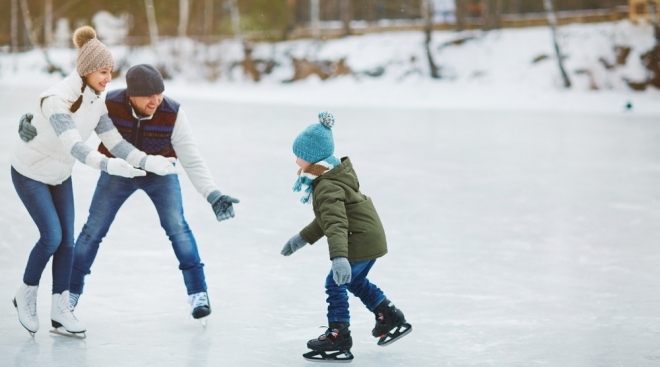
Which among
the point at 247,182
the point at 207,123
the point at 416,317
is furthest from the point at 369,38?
the point at 416,317

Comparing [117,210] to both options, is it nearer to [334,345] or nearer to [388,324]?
[334,345]

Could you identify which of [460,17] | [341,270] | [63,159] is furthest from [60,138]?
[460,17]

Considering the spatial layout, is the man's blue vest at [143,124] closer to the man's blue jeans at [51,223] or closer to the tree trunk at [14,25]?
the man's blue jeans at [51,223]

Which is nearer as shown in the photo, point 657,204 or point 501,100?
point 657,204

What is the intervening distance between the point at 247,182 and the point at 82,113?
189 inches

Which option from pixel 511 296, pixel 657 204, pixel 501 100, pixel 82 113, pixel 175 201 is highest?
pixel 82 113

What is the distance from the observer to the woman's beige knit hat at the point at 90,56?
11.7ft

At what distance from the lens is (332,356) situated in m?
3.52

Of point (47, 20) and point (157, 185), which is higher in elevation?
point (157, 185)

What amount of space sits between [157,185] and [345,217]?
1067 millimetres

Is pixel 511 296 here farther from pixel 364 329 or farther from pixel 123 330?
pixel 123 330

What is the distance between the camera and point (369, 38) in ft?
93.0

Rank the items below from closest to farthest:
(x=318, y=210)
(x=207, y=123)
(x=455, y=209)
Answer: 1. (x=318, y=210)
2. (x=455, y=209)
3. (x=207, y=123)

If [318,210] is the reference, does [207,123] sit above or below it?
below
